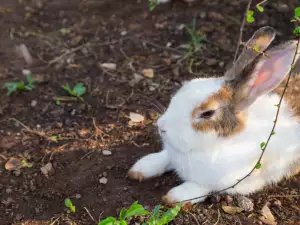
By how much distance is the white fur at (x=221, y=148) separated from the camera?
2930 millimetres

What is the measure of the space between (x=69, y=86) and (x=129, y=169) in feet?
4.40

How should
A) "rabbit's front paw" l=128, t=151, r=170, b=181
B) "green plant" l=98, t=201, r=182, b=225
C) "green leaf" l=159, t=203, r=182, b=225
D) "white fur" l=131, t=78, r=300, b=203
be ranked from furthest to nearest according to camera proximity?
"rabbit's front paw" l=128, t=151, r=170, b=181
"white fur" l=131, t=78, r=300, b=203
"green leaf" l=159, t=203, r=182, b=225
"green plant" l=98, t=201, r=182, b=225

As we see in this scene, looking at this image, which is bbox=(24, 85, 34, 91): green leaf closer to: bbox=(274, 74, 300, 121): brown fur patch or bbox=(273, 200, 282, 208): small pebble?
bbox=(274, 74, 300, 121): brown fur patch

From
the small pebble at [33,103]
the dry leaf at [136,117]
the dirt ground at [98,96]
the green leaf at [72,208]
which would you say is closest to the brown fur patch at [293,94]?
the dirt ground at [98,96]

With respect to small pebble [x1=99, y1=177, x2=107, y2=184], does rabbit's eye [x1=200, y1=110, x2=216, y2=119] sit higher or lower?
higher

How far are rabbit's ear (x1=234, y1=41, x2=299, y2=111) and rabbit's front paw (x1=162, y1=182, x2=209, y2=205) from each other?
72 centimetres

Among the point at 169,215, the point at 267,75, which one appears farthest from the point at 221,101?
the point at 169,215

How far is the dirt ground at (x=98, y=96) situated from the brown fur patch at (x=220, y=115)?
0.66m

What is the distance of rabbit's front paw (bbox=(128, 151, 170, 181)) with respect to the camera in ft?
11.3

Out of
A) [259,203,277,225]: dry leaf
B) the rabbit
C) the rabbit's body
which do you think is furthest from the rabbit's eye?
[259,203,277,225]: dry leaf

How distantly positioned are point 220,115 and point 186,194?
2.18ft

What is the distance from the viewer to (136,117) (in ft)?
13.4

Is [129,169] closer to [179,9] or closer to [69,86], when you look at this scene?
[69,86]

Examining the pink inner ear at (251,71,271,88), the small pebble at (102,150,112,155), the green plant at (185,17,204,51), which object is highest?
the pink inner ear at (251,71,271,88)
